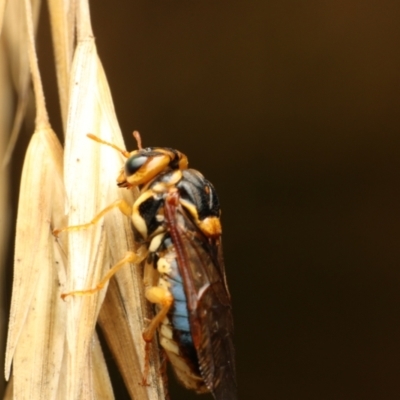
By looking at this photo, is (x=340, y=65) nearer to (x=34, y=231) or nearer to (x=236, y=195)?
(x=236, y=195)

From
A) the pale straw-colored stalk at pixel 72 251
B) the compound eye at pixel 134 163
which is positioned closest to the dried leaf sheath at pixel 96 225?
the pale straw-colored stalk at pixel 72 251

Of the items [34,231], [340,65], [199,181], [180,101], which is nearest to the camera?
[34,231]

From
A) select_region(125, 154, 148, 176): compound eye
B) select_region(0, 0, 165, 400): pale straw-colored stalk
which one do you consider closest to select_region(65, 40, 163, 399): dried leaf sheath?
select_region(0, 0, 165, 400): pale straw-colored stalk

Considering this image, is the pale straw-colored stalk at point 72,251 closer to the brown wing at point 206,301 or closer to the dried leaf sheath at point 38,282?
the dried leaf sheath at point 38,282

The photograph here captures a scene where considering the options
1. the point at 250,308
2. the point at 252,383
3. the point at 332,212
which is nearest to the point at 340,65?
the point at 332,212

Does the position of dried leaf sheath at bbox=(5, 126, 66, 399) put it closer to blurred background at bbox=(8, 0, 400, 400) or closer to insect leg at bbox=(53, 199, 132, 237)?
insect leg at bbox=(53, 199, 132, 237)

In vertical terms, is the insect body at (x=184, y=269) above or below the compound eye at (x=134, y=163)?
below

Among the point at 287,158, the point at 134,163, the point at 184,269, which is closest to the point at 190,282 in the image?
the point at 184,269
